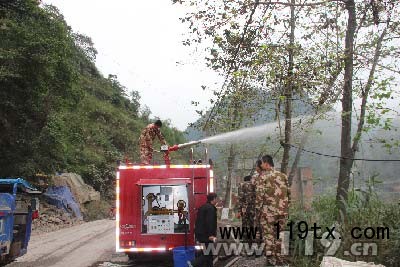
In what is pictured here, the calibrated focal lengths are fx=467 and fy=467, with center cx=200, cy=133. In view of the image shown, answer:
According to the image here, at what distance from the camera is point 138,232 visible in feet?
31.9

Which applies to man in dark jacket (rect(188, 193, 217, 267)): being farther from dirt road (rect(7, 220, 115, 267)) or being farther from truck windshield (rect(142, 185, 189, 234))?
dirt road (rect(7, 220, 115, 267))

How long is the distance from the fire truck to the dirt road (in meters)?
1.93

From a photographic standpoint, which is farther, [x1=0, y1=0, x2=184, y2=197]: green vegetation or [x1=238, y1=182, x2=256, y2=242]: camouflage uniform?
[x1=0, y1=0, x2=184, y2=197]: green vegetation

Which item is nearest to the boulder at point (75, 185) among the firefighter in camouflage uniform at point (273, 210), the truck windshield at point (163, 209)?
the truck windshield at point (163, 209)

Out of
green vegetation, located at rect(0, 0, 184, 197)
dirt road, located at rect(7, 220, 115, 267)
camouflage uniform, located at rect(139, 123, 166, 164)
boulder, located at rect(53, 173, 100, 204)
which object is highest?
green vegetation, located at rect(0, 0, 184, 197)

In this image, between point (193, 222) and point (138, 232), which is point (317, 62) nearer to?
point (193, 222)

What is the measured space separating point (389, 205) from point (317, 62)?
3425 mm

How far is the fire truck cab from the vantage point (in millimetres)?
9656

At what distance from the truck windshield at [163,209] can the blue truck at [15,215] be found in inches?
93.8

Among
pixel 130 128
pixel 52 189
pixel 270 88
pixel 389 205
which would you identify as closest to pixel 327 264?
pixel 389 205

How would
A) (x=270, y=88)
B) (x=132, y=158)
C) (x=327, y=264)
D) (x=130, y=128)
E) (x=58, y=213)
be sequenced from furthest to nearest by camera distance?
(x=130, y=128) → (x=132, y=158) → (x=58, y=213) → (x=270, y=88) → (x=327, y=264)

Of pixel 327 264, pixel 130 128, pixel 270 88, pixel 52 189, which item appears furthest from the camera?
pixel 130 128

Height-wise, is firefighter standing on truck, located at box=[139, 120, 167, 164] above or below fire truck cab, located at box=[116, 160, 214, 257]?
above

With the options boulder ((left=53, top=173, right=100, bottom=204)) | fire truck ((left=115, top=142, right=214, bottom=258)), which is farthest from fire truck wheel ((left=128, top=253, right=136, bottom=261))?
boulder ((left=53, top=173, right=100, bottom=204))
